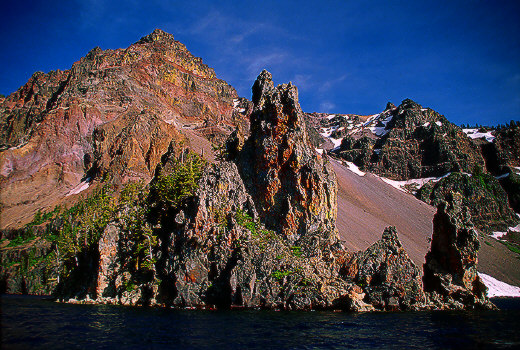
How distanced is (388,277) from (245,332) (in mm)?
28798

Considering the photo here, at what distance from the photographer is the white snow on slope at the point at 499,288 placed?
104175 millimetres

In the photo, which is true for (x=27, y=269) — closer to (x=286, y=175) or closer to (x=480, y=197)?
(x=286, y=175)

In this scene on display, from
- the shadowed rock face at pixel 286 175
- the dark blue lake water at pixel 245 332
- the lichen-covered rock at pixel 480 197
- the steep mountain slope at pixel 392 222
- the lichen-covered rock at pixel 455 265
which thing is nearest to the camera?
the dark blue lake water at pixel 245 332

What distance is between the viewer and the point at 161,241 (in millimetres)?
54625

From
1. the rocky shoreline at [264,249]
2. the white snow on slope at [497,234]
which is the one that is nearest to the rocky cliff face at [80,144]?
the rocky shoreline at [264,249]

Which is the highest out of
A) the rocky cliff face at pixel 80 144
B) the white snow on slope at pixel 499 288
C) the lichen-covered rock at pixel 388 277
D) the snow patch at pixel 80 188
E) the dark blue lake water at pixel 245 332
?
the rocky cliff face at pixel 80 144

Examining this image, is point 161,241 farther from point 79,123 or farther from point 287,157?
point 79,123

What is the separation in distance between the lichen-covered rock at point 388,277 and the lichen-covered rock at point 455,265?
18.1 feet

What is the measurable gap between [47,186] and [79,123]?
118 ft

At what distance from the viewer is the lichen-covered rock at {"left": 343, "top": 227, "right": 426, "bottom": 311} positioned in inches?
1917

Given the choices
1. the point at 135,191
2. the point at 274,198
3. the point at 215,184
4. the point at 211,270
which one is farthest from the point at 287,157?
the point at 135,191

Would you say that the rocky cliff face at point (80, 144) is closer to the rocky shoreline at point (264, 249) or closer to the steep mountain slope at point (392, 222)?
the steep mountain slope at point (392, 222)

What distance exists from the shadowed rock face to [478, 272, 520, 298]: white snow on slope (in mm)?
75561

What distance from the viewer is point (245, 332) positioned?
28203 mm
